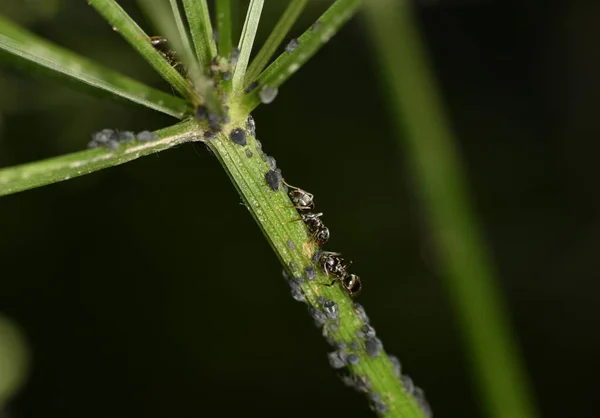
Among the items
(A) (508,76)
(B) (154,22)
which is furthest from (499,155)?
(B) (154,22)

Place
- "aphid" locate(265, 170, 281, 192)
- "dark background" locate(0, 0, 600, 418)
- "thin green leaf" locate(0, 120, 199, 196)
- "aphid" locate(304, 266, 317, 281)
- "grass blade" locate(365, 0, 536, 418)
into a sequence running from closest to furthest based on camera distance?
"thin green leaf" locate(0, 120, 199, 196) → "aphid" locate(265, 170, 281, 192) → "aphid" locate(304, 266, 317, 281) → "grass blade" locate(365, 0, 536, 418) → "dark background" locate(0, 0, 600, 418)

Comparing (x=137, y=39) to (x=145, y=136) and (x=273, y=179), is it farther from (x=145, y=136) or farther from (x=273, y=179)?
(x=273, y=179)

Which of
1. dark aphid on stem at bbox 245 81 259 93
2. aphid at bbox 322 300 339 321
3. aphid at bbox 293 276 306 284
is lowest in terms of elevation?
aphid at bbox 322 300 339 321

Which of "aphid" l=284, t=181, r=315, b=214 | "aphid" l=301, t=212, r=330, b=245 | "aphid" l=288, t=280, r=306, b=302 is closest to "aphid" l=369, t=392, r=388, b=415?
"aphid" l=288, t=280, r=306, b=302

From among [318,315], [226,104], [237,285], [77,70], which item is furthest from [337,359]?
[237,285]

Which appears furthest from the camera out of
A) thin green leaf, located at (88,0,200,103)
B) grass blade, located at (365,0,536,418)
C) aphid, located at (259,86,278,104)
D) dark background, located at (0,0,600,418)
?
dark background, located at (0,0,600,418)

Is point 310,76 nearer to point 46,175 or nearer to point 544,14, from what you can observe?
point 544,14

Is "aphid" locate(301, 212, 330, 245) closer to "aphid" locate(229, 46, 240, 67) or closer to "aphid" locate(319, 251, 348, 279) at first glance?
"aphid" locate(319, 251, 348, 279)

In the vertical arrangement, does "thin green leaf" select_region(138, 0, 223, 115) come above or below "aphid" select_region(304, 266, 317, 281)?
above
